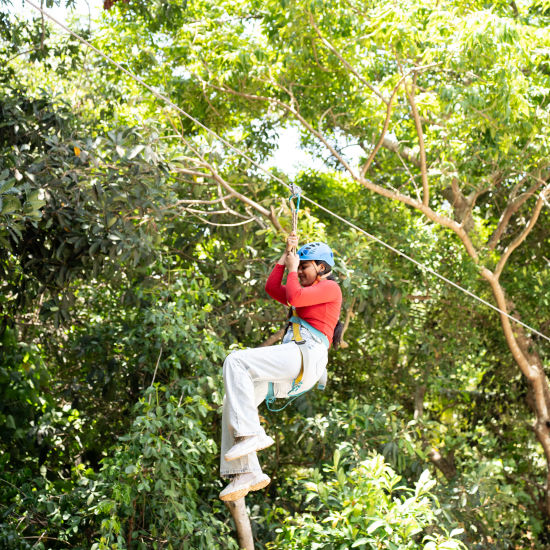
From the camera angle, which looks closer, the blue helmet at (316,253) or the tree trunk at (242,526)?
the blue helmet at (316,253)

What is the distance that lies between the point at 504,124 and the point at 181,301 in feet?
9.34

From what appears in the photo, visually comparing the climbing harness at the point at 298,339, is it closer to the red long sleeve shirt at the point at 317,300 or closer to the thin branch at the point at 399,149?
the red long sleeve shirt at the point at 317,300

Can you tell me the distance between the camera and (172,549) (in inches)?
198

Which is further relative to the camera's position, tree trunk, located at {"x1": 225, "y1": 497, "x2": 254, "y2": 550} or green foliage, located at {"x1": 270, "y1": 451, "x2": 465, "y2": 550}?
tree trunk, located at {"x1": 225, "y1": 497, "x2": 254, "y2": 550}

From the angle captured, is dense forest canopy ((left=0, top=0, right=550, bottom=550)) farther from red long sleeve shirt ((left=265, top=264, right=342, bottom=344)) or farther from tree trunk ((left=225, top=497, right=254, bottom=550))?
red long sleeve shirt ((left=265, top=264, right=342, bottom=344))

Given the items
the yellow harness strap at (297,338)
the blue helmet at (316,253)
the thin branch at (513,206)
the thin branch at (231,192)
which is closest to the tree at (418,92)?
the thin branch at (513,206)

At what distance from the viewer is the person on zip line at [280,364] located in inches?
125

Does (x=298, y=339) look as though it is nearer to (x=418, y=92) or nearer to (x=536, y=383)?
(x=418, y=92)

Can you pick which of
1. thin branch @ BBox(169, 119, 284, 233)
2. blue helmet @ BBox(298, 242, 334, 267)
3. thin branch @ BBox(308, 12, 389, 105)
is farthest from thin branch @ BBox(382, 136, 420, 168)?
blue helmet @ BBox(298, 242, 334, 267)

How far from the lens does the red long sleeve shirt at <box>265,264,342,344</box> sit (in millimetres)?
3328

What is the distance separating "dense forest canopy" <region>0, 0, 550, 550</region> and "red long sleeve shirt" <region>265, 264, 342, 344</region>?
4.93 ft

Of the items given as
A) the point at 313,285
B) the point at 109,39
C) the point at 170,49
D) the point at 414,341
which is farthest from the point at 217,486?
the point at 109,39

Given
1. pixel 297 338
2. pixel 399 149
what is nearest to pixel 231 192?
pixel 399 149

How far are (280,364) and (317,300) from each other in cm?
33
